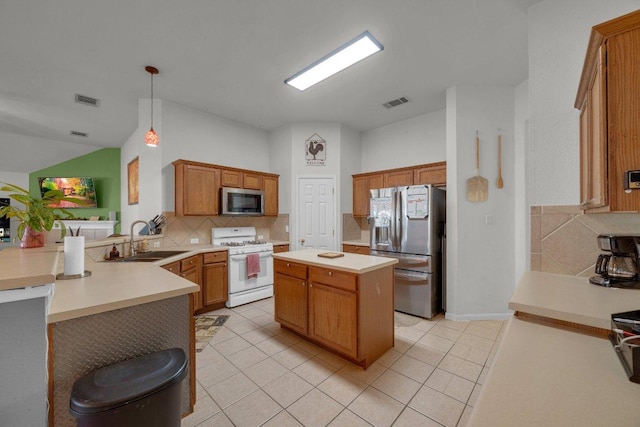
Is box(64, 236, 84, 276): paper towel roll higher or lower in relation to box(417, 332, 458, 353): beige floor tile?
higher

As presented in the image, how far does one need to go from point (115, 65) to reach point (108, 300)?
298cm

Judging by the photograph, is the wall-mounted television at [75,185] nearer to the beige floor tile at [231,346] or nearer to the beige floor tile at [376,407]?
Answer: the beige floor tile at [231,346]

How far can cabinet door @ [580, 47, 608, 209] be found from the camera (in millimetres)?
1012

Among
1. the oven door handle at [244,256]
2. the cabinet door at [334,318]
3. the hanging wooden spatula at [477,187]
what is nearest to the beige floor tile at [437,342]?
the cabinet door at [334,318]

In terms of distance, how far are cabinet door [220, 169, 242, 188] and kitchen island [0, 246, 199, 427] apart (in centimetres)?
248

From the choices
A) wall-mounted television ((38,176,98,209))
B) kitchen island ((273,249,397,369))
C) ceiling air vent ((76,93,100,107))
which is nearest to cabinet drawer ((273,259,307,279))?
kitchen island ((273,249,397,369))

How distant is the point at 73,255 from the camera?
61.9 inches

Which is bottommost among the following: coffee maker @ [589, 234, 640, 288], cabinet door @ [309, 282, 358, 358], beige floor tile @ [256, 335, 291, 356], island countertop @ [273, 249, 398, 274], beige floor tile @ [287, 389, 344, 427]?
beige floor tile @ [287, 389, 344, 427]

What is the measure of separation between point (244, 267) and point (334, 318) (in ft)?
6.32

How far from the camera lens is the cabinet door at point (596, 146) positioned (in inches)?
39.8

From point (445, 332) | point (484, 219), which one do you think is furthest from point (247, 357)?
point (484, 219)

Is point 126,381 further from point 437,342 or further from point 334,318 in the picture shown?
point 437,342

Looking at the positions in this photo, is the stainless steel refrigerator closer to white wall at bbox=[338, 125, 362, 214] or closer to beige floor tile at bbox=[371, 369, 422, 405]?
white wall at bbox=[338, 125, 362, 214]

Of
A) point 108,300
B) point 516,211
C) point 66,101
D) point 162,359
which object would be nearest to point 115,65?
point 66,101
